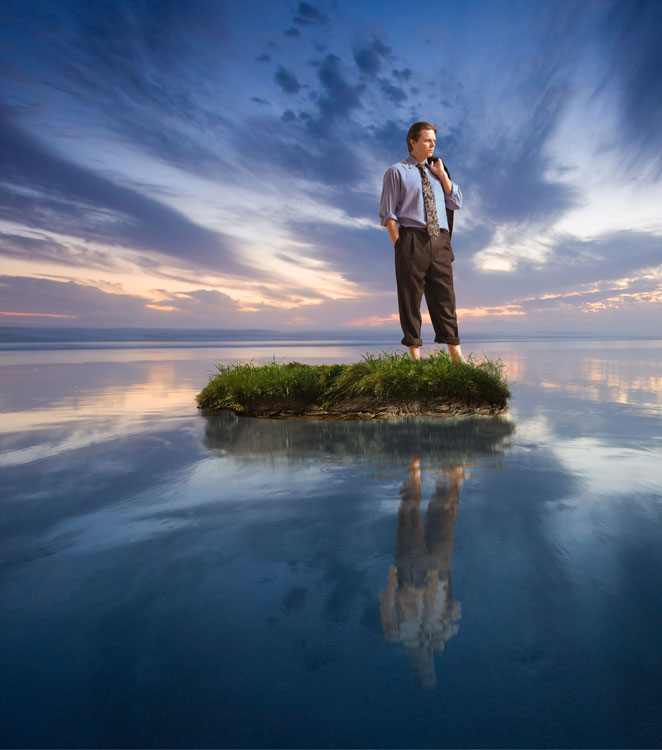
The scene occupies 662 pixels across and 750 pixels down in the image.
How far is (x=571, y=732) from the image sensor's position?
0.98 m

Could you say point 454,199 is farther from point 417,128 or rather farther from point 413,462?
point 413,462

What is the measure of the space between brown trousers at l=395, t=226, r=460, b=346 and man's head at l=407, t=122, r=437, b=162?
1.02 m

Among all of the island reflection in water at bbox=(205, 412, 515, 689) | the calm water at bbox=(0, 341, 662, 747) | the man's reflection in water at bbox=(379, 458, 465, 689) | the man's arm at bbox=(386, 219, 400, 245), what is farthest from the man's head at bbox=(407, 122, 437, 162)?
the man's reflection in water at bbox=(379, 458, 465, 689)

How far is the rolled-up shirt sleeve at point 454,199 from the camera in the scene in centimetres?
618

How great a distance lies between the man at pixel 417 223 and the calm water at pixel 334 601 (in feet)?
10.8

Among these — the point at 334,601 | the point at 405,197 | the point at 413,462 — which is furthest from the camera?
the point at 405,197

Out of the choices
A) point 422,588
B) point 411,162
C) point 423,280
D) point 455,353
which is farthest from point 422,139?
point 422,588

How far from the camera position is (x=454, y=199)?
6.20 m

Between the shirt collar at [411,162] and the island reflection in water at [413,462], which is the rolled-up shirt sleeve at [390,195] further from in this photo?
the island reflection in water at [413,462]

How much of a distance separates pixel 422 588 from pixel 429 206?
541cm

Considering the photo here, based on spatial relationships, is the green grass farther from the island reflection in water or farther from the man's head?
the man's head

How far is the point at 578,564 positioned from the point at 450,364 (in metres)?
3.85

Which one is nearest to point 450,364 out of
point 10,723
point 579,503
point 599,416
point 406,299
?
point 406,299

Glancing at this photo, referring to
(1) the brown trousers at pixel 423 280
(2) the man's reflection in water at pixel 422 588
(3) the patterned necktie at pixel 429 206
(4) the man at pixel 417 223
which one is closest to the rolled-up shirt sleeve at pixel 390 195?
(4) the man at pixel 417 223
